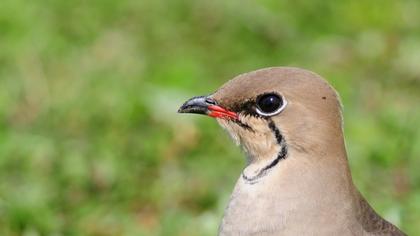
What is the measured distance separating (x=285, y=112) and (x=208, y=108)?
13.7 inches

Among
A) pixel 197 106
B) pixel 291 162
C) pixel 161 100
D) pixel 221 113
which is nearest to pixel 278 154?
pixel 291 162

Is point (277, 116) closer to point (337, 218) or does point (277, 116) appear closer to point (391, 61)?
point (337, 218)

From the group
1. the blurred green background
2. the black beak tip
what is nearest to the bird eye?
the black beak tip

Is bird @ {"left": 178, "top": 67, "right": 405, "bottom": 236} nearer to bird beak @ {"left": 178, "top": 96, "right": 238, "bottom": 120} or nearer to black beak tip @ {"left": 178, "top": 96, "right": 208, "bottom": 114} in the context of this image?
bird beak @ {"left": 178, "top": 96, "right": 238, "bottom": 120}

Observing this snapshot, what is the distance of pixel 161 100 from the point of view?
782 centimetres

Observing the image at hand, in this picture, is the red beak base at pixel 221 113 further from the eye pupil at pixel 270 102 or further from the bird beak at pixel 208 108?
the eye pupil at pixel 270 102


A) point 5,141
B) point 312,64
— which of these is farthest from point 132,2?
point 5,141

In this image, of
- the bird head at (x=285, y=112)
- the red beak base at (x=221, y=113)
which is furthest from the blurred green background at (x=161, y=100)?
the bird head at (x=285, y=112)

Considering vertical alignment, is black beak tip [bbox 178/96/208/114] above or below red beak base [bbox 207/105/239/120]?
above

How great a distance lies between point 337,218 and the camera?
4.88m

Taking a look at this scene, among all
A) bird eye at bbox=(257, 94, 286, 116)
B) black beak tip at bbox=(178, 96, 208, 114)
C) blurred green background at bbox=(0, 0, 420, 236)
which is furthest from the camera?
blurred green background at bbox=(0, 0, 420, 236)

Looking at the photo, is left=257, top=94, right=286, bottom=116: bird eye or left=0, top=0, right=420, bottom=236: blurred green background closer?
Result: left=257, top=94, right=286, bottom=116: bird eye

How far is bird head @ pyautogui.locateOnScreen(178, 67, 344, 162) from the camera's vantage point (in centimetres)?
494

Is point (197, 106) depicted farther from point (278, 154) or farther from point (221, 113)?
point (278, 154)
